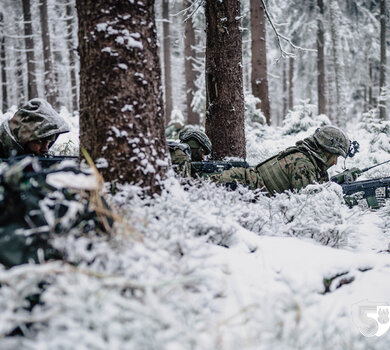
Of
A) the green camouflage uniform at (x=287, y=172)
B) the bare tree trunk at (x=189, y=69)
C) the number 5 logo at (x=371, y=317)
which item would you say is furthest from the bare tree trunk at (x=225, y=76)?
the bare tree trunk at (x=189, y=69)

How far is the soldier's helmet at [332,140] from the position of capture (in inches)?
176

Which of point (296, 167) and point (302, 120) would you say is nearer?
point (296, 167)

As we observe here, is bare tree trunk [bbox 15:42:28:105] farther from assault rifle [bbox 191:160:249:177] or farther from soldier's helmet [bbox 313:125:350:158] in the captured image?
soldier's helmet [bbox 313:125:350:158]

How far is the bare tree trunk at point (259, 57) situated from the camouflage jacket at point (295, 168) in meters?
6.14

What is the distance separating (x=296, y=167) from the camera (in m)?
4.29

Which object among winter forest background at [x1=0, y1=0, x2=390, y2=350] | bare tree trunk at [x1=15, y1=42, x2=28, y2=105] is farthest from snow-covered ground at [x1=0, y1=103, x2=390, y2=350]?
bare tree trunk at [x1=15, y1=42, x2=28, y2=105]

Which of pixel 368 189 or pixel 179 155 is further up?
pixel 179 155

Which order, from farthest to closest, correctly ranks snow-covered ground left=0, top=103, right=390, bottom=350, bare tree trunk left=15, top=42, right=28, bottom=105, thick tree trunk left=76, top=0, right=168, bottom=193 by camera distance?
bare tree trunk left=15, top=42, right=28, bottom=105, thick tree trunk left=76, top=0, right=168, bottom=193, snow-covered ground left=0, top=103, right=390, bottom=350

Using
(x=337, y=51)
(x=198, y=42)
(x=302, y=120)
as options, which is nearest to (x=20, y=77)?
(x=198, y=42)

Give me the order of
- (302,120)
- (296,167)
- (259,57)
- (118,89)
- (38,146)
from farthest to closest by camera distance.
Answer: (259,57)
(302,120)
(296,167)
(38,146)
(118,89)

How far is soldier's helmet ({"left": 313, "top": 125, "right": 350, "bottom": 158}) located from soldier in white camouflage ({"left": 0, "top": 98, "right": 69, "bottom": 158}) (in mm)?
3214

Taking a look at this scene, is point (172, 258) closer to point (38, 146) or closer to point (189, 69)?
point (38, 146)

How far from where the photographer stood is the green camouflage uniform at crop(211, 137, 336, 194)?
4270 mm

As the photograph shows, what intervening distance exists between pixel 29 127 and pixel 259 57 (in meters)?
8.44
